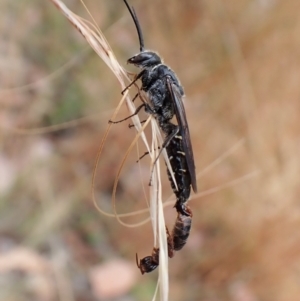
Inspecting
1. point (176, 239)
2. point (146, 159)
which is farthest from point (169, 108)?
point (146, 159)

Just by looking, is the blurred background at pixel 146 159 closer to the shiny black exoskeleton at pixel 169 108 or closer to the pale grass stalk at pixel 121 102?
the shiny black exoskeleton at pixel 169 108

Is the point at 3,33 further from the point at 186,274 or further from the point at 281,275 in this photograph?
the point at 281,275

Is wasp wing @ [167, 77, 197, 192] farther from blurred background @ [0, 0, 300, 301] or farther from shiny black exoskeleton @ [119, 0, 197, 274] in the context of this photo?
blurred background @ [0, 0, 300, 301]

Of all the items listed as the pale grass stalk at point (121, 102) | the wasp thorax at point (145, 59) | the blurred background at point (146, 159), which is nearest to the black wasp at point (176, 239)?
the pale grass stalk at point (121, 102)

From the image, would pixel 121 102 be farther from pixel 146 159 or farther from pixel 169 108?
pixel 146 159

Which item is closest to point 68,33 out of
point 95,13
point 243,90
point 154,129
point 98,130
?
point 95,13

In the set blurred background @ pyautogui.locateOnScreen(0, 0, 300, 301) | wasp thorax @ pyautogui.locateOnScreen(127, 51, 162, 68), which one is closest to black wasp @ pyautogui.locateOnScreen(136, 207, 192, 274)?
wasp thorax @ pyautogui.locateOnScreen(127, 51, 162, 68)

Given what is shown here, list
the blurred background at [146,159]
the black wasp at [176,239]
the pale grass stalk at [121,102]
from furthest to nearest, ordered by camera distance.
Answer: the blurred background at [146,159], the black wasp at [176,239], the pale grass stalk at [121,102]
